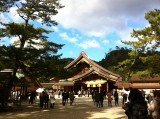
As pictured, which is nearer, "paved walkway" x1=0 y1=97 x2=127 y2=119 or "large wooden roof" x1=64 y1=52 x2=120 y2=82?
"paved walkway" x1=0 y1=97 x2=127 y2=119

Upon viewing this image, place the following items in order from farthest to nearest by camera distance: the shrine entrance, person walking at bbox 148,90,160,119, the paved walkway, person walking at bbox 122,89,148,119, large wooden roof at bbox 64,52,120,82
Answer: the shrine entrance → large wooden roof at bbox 64,52,120,82 → the paved walkway → person walking at bbox 148,90,160,119 → person walking at bbox 122,89,148,119

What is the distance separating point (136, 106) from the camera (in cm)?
648

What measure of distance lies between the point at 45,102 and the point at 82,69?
30992 millimetres

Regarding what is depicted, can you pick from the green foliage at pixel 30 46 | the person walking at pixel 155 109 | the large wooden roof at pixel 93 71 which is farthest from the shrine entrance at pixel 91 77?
the person walking at pixel 155 109

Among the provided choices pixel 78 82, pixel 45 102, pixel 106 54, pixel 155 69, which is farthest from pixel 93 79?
pixel 106 54

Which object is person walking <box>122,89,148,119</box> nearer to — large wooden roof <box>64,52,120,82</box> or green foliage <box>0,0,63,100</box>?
green foliage <box>0,0,63,100</box>

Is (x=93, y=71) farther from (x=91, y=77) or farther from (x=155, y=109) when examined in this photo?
(x=155, y=109)

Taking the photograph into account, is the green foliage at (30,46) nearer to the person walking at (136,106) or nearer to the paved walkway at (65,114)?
the paved walkway at (65,114)

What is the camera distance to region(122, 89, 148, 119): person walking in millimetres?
6445

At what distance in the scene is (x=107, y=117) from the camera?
18.5 meters

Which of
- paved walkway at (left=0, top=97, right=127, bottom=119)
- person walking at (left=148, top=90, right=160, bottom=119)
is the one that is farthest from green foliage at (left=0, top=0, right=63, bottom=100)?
person walking at (left=148, top=90, right=160, bottom=119)

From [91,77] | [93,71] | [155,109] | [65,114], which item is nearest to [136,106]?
[155,109]

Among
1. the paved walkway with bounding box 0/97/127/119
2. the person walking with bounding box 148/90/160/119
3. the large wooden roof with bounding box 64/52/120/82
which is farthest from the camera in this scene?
the large wooden roof with bounding box 64/52/120/82

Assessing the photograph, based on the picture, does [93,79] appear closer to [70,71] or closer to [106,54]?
[70,71]
